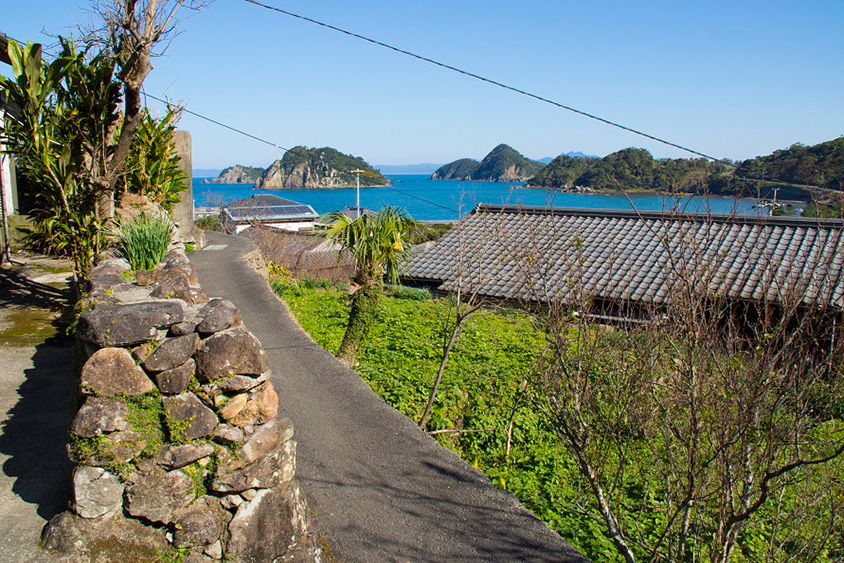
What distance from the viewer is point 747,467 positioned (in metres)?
3.87

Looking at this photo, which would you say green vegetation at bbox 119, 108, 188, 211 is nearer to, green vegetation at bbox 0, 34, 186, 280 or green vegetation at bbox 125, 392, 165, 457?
green vegetation at bbox 0, 34, 186, 280

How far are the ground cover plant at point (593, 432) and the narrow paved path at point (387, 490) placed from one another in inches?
24.1

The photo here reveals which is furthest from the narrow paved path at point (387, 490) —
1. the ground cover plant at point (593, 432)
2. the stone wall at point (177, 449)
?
the ground cover plant at point (593, 432)

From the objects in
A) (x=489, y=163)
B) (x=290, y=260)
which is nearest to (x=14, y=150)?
(x=290, y=260)

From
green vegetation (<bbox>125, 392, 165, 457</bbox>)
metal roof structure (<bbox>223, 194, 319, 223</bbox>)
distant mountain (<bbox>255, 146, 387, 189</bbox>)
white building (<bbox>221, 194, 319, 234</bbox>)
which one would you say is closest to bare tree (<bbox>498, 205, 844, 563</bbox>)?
green vegetation (<bbox>125, 392, 165, 457</bbox>)

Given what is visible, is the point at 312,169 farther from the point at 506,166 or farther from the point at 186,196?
the point at 186,196

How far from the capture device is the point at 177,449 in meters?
4.02

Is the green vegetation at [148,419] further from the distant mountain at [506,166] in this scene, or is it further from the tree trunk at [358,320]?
the distant mountain at [506,166]

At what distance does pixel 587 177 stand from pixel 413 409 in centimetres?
981

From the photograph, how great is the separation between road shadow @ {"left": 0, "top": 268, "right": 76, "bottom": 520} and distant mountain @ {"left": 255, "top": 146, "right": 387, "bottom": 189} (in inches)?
1437

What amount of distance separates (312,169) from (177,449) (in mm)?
103766

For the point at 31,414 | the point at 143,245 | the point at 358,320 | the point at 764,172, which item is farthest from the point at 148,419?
the point at 764,172

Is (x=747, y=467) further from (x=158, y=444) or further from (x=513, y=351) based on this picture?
(x=513, y=351)

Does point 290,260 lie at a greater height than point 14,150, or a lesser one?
lesser
